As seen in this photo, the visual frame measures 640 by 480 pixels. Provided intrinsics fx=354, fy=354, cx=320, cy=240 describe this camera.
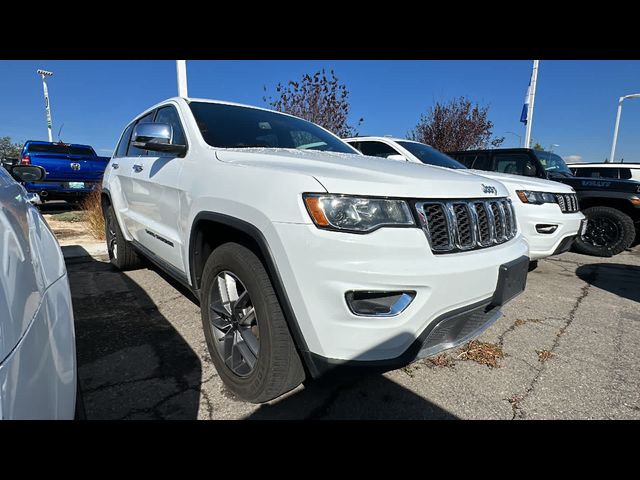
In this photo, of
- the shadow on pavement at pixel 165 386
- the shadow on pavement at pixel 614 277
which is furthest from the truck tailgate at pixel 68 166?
the shadow on pavement at pixel 614 277

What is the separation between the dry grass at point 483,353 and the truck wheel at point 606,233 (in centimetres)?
420

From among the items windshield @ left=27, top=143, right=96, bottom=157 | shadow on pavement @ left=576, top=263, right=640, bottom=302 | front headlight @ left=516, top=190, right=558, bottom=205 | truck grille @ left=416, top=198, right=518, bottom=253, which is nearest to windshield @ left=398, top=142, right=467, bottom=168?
front headlight @ left=516, top=190, right=558, bottom=205

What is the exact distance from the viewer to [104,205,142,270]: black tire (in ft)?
13.0

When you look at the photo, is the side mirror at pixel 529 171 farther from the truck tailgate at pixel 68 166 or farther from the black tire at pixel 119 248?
the truck tailgate at pixel 68 166

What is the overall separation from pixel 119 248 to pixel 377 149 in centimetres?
380

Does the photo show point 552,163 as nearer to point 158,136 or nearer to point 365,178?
point 365,178

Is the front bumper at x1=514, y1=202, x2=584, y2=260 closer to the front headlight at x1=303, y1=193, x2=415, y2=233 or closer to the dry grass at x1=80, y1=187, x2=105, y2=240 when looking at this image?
the front headlight at x1=303, y1=193, x2=415, y2=233

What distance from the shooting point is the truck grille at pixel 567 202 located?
4249mm
